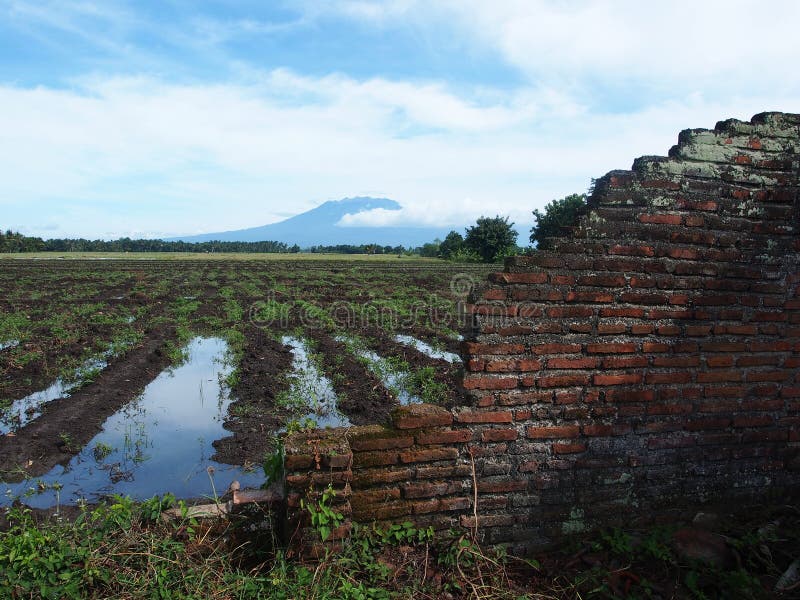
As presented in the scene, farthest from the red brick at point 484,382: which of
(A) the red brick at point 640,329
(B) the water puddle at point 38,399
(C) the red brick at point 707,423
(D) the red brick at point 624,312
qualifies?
(B) the water puddle at point 38,399

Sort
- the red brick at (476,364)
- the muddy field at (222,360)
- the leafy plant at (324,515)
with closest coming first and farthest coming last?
the leafy plant at (324,515) → the red brick at (476,364) → the muddy field at (222,360)

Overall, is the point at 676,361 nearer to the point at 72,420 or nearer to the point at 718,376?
the point at 718,376

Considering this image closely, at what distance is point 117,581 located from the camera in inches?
113

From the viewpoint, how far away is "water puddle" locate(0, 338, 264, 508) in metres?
5.33

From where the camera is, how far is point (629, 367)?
3.46 m

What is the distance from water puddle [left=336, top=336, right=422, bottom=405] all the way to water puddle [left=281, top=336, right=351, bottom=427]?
0.96 metres

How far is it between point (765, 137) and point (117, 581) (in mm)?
4911

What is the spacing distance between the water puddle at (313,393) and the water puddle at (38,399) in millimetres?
3469

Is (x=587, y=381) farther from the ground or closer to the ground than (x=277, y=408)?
farther from the ground

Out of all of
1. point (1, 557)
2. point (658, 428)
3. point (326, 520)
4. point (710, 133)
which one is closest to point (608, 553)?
point (658, 428)

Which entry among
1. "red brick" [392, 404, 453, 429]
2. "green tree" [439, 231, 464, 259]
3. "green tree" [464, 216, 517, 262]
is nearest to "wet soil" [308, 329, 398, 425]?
"red brick" [392, 404, 453, 429]

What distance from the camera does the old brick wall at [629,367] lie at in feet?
10.8

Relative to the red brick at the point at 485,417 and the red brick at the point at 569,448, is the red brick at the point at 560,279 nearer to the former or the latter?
the red brick at the point at 485,417

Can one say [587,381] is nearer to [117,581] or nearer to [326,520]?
[326,520]
